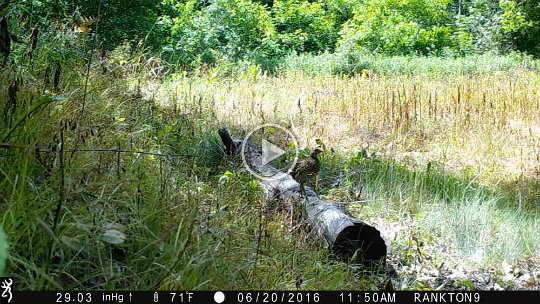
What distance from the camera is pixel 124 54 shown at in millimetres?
6750

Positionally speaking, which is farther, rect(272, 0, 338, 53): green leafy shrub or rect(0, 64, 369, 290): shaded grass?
rect(272, 0, 338, 53): green leafy shrub

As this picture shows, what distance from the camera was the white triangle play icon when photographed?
515 cm

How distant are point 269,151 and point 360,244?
2201 millimetres

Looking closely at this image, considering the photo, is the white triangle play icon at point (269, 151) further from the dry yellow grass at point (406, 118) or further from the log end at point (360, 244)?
the log end at point (360, 244)

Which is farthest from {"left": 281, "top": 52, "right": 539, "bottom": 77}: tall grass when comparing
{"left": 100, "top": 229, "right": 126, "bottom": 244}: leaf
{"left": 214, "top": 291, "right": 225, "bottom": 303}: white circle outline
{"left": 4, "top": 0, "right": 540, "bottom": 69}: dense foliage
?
{"left": 100, "top": 229, "right": 126, "bottom": 244}: leaf

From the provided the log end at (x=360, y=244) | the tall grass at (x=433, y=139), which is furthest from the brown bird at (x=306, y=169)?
the log end at (x=360, y=244)

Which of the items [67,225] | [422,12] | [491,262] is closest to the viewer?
[67,225]

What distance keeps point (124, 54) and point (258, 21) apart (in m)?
10.4

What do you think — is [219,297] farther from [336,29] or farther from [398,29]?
[336,29]

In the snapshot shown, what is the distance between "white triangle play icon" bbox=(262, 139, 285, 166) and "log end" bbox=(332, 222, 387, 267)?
5.70 ft

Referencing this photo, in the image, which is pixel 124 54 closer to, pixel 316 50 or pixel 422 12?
pixel 316 50

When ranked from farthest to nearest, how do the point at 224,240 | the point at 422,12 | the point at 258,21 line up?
the point at 422,12 → the point at 258,21 → the point at 224,240

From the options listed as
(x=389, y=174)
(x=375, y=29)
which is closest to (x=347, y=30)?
(x=375, y=29)

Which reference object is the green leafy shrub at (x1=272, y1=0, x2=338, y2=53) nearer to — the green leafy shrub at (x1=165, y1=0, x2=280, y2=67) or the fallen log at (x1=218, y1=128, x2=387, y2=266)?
the green leafy shrub at (x1=165, y1=0, x2=280, y2=67)
